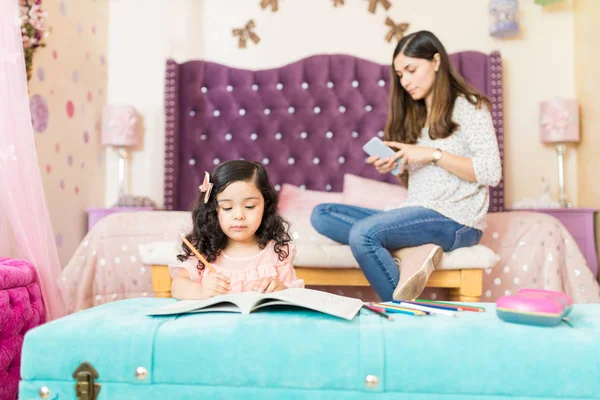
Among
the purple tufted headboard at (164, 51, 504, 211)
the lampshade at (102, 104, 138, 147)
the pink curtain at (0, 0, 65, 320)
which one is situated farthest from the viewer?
the purple tufted headboard at (164, 51, 504, 211)

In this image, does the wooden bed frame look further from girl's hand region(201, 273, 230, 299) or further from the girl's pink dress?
girl's hand region(201, 273, 230, 299)

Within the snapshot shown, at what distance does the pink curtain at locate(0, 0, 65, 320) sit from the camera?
1719 millimetres

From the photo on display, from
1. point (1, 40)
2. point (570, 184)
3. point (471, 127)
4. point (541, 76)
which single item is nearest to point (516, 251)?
point (471, 127)

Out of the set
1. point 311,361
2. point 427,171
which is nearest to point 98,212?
point 427,171

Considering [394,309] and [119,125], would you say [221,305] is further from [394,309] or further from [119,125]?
[119,125]

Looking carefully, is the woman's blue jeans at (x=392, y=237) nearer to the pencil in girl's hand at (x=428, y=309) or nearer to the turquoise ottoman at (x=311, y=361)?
the pencil in girl's hand at (x=428, y=309)

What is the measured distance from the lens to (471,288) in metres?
2.14

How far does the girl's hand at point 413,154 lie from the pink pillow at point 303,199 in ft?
4.21

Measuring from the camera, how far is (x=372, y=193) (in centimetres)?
346

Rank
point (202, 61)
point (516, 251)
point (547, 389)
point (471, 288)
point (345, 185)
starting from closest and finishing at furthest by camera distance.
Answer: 1. point (547, 389)
2. point (471, 288)
3. point (516, 251)
4. point (345, 185)
5. point (202, 61)

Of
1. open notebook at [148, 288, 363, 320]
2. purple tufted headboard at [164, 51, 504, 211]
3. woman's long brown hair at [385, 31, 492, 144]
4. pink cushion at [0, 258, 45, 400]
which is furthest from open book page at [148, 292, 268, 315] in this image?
purple tufted headboard at [164, 51, 504, 211]

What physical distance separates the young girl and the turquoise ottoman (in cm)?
45

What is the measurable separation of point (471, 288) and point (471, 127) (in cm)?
60

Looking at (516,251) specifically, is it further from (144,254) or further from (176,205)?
(176,205)
